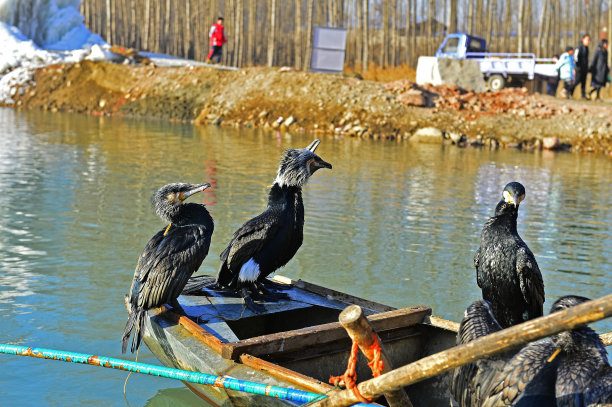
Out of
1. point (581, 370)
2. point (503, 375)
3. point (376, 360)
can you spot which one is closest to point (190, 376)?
point (376, 360)

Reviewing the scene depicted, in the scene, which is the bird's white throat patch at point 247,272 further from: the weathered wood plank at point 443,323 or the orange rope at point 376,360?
the orange rope at point 376,360

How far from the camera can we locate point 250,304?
5.91m

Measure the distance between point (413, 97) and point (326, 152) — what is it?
22.4 feet

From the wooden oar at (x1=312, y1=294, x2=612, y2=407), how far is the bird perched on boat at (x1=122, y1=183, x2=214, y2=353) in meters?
2.17

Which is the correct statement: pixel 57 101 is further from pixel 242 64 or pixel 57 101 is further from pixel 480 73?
pixel 480 73

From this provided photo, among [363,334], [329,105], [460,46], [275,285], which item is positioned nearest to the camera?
[363,334]

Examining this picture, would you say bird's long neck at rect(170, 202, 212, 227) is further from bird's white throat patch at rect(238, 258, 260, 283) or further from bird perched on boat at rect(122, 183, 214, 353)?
bird's white throat patch at rect(238, 258, 260, 283)

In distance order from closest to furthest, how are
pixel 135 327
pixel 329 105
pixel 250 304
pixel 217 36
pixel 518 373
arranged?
1. pixel 518 373
2. pixel 135 327
3. pixel 250 304
4. pixel 329 105
5. pixel 217 36

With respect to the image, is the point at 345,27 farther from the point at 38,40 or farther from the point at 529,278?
the point at 529,278

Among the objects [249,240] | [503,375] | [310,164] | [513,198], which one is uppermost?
[310,164]

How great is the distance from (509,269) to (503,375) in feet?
6.19

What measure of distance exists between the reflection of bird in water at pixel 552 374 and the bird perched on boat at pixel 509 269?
5.27 feet

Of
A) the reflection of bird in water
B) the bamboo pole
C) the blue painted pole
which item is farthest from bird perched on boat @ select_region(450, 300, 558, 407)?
the blue painted pole

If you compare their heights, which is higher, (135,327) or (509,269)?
(509,269)
